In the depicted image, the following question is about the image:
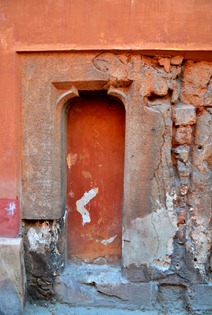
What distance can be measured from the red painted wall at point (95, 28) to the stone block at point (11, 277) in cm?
116

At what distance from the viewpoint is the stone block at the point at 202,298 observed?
9.24 feet

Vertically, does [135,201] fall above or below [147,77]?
below

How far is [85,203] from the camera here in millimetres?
2994

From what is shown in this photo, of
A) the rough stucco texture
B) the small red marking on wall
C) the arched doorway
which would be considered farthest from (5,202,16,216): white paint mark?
the arched doorway

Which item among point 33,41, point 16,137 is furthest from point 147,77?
point 16,137

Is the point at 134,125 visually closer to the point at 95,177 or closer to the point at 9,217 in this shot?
the point at 95,177

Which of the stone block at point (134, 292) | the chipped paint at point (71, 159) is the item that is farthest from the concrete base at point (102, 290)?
the chipped paint at point (71, 159)

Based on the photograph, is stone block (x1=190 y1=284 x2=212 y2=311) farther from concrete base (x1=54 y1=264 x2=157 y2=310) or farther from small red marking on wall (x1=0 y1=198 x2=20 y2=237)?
small red marking on wall (x1=0 y1=198 x2=20 y2=237)

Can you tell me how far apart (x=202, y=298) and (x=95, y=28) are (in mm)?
2676

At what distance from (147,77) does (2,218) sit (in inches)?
72.2

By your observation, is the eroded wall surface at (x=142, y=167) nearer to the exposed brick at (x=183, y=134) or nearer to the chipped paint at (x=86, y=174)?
the exposed brick at (x=183, y=134)

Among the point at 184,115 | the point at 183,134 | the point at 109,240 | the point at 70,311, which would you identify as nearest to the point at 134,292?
the point at 109,240

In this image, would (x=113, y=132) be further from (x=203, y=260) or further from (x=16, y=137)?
(x=203, y=260)

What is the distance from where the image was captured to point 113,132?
2.91 m
